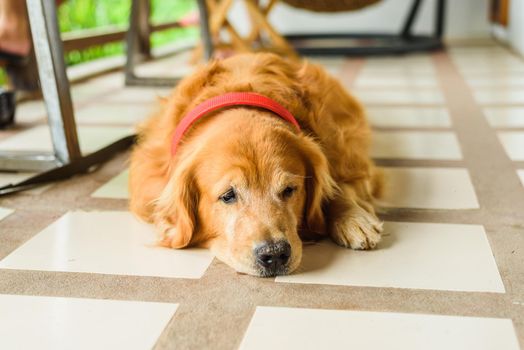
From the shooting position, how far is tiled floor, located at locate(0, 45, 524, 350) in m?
1.27

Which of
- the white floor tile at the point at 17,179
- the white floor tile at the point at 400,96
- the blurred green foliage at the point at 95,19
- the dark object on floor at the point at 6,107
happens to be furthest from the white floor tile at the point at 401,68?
the white floor tile at the point at 17,179

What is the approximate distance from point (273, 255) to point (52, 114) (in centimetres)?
131

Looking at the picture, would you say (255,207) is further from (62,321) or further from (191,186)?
(62,321)

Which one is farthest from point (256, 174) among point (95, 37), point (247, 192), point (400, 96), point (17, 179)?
point (95, 37)

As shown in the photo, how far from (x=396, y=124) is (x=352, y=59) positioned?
10.4 ft

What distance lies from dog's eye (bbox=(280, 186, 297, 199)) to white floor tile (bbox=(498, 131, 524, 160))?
1281 millimetres

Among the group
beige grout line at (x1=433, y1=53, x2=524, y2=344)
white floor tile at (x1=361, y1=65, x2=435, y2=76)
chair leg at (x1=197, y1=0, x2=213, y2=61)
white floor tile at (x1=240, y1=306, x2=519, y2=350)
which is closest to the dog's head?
white floor tile at (x1=240, y1=306, x2=519, y2=350)

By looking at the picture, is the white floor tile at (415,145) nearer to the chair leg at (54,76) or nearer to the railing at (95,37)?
the chair leg at (54,76)

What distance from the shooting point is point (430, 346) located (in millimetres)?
1207

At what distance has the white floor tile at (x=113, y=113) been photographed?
3449 millimetres

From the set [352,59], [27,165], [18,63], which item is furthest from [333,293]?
[352,59]

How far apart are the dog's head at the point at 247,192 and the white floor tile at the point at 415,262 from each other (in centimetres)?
9

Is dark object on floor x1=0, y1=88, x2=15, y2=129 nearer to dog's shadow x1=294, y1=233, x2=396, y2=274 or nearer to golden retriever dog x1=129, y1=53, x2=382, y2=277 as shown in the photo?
golden retriever dog x1=129, y1=53, x2=382, y2=277

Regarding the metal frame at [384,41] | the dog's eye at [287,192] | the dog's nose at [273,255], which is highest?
the dog's eye at [287,192]
